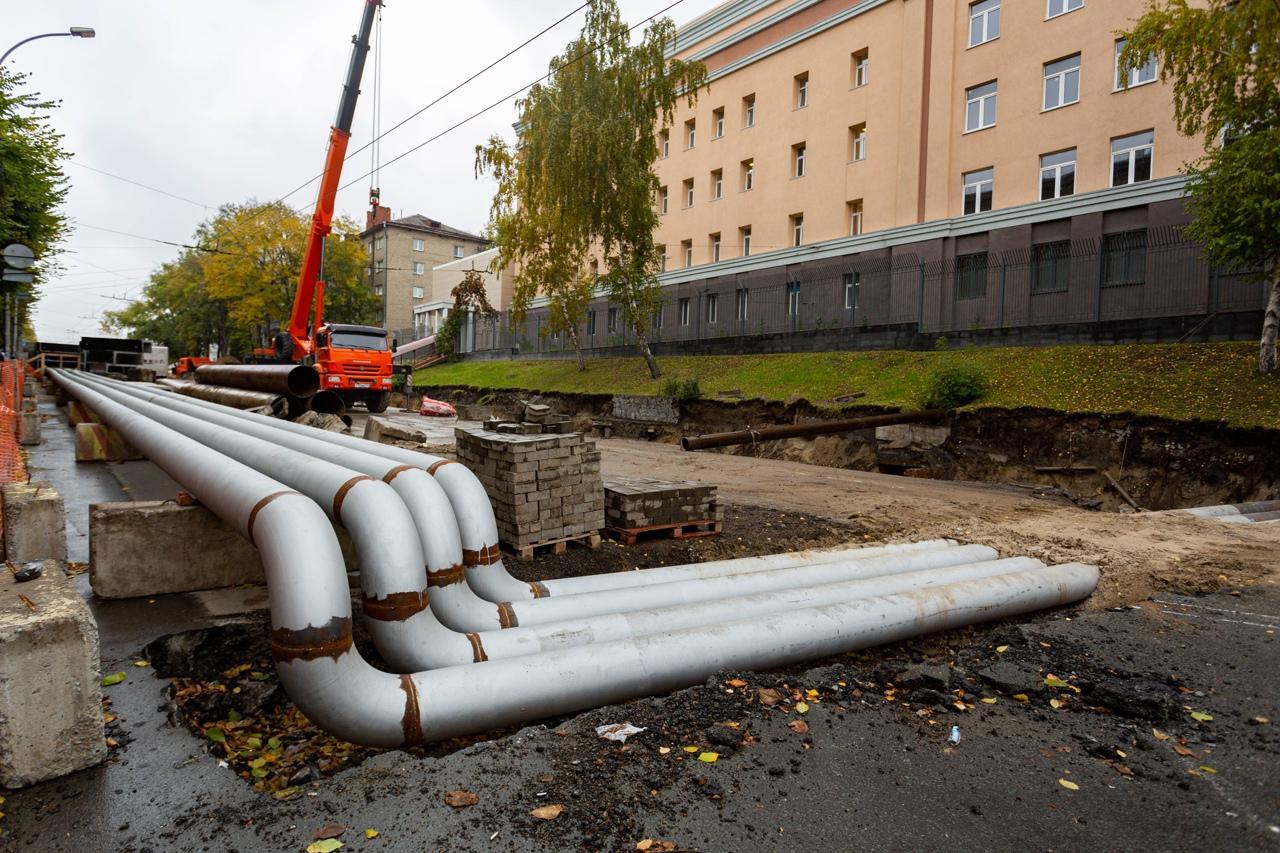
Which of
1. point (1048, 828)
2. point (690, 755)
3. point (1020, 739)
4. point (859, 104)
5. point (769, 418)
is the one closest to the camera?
point (1048, 828)

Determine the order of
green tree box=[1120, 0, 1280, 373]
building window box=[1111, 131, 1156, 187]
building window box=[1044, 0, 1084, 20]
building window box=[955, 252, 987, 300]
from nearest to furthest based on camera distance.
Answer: green tree box=[1120, 0, 1280, 373], building window box=[1111, 131, 1156, 187], building window box=[1044, 0, 1084, 20], building window box=[955, 252, 987, 300]

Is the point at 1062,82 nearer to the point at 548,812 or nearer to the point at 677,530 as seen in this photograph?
the point at 677,530

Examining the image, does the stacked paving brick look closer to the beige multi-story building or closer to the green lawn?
the green lawn

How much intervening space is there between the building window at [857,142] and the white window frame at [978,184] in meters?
3.95

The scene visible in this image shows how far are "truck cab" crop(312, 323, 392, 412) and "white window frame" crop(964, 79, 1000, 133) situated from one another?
19503 millimetres

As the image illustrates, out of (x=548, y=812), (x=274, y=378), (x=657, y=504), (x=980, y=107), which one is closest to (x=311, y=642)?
(x=548, y=812)

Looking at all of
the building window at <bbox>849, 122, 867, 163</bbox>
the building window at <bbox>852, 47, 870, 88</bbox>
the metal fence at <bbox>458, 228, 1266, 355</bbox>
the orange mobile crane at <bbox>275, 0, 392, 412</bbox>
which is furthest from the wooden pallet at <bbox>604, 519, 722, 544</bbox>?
the building window at <bbox>852, 47, 870, 88</bbox>

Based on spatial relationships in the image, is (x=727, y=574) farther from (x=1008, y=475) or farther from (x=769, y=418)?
(x=769, y=418)

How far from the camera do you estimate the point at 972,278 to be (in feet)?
69.1

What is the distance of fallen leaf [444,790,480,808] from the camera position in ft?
9.32

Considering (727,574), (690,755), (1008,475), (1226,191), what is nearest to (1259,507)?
(1008,475)

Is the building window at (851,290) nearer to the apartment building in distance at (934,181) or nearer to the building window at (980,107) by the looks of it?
the apartment building in distance at (934,181)

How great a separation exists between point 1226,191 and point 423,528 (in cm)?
1497

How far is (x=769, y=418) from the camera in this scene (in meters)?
18.2
